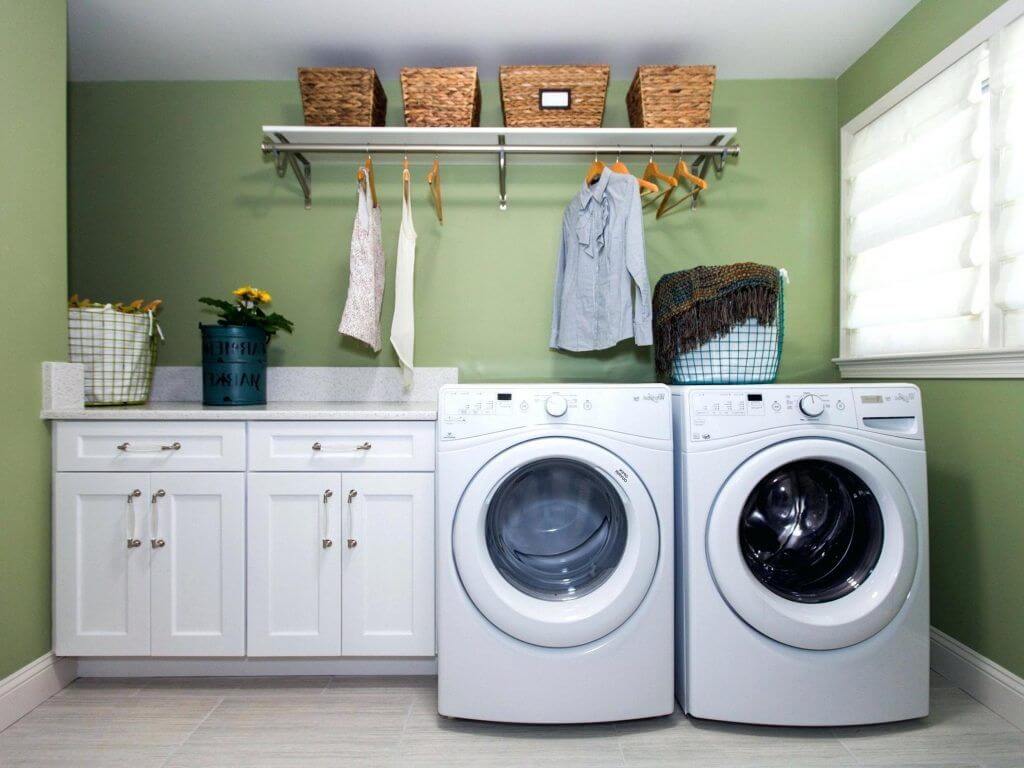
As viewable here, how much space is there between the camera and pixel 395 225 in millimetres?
2373

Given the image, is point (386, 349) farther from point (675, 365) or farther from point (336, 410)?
point (675, 365)

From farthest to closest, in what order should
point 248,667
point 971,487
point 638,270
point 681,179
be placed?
1. point 681,179
2. point 638,270
3. point 248,667
4. point 971,487

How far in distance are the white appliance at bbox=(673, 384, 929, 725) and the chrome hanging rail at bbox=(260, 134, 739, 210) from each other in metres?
1.07

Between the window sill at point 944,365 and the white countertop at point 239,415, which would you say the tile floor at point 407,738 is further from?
the window sill at point 944,365

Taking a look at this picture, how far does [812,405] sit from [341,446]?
4.33 ft

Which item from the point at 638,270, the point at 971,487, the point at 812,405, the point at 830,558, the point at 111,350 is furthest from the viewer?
the point at 638,270

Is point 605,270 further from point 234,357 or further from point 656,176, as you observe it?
point 234,357

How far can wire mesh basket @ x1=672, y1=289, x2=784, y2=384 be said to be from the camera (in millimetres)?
1787

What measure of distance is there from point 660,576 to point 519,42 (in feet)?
6.07

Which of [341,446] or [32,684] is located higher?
[341,446]

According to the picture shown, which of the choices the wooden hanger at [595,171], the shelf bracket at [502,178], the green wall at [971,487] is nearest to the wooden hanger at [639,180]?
the wooden hanger at [595,171]

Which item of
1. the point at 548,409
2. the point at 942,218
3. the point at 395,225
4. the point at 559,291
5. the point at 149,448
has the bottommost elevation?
the point at 149,448

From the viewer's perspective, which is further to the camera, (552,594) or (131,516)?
(131,516)

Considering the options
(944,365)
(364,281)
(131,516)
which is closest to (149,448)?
(131,516)
